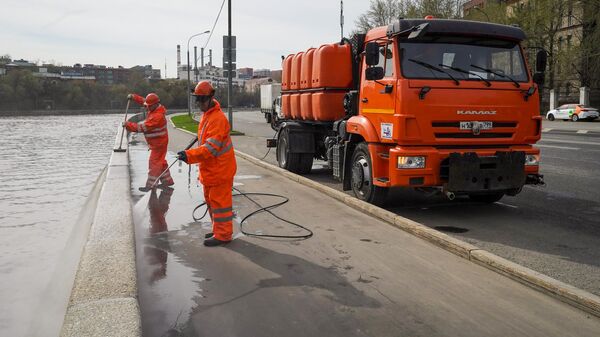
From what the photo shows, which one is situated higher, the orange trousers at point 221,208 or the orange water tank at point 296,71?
the orange water tank at point 296,71

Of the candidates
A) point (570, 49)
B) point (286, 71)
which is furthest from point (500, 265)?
point (570, 49)

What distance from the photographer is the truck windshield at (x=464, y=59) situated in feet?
23.0

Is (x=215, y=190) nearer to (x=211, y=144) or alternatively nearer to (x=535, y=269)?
(x=211, y=144)

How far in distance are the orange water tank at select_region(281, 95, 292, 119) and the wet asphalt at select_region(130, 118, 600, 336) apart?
546cm

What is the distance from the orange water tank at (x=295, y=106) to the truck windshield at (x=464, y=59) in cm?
437

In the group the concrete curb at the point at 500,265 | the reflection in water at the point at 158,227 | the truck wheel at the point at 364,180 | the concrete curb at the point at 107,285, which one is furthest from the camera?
the truck wheel at the point at 364,180

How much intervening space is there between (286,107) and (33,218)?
19.6ft

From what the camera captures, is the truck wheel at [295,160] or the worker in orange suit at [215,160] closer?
the worker in orange suit at [215,160]

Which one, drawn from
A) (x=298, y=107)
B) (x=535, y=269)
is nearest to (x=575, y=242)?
(x=535, y=269)

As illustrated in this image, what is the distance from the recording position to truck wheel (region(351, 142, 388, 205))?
764cm

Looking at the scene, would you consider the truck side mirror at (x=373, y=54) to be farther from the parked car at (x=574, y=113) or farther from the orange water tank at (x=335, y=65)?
the parked car at (x=574, y=113)

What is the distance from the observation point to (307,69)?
1062 cm

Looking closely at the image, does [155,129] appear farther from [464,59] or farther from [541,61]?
[541,61]

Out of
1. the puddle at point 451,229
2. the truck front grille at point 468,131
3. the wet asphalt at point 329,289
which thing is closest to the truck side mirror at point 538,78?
the truck front grille at point 468,131
